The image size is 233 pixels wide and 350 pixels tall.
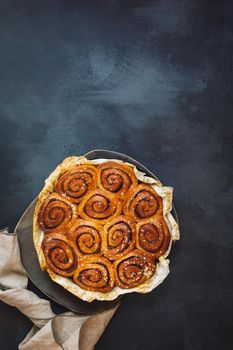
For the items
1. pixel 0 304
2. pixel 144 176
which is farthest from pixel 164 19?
pixel 0 304

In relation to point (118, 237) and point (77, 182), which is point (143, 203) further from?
point (77, 182)

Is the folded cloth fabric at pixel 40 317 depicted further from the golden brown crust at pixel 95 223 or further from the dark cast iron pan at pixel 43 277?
the golden brown crust at pixel 95 223

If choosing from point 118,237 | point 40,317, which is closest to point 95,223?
point 118,237

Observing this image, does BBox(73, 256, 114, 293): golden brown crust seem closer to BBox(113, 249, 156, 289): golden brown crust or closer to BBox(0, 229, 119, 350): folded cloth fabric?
BBox(113, 249, 156, 289): golden brown crust

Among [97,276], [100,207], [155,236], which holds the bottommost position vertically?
[97,276]

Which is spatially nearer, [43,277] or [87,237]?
[87,237]

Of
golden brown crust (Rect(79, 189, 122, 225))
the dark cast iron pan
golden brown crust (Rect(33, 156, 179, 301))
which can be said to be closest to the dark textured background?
the dark cast iron pan

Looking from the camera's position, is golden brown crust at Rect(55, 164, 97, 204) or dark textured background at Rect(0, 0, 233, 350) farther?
dark textured background at Rect(0, 0, 233, 350)

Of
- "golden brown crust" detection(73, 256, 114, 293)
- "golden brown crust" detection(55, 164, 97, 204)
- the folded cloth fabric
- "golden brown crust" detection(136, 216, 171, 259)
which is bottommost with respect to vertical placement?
the folded cloth fabric

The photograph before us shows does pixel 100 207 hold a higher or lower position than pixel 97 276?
higher
